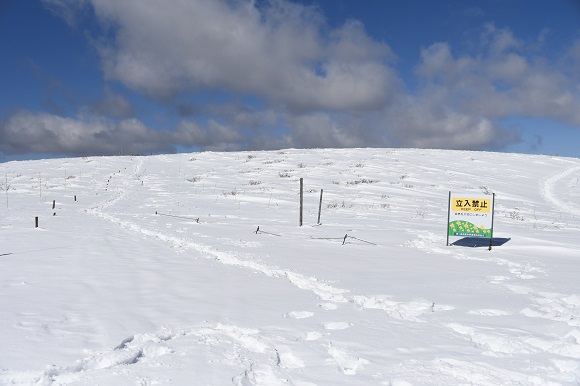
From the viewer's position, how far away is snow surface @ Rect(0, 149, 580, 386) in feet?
13.3

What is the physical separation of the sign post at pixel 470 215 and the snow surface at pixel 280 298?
57cm

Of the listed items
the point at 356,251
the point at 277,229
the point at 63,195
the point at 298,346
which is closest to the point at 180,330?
the point at 298,346

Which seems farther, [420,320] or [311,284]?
[311,284]

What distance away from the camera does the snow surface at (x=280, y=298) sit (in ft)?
13.3

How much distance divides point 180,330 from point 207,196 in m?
18.4

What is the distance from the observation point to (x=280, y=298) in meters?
6.51

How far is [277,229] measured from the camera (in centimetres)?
1430

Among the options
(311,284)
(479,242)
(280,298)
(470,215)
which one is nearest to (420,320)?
(280,298)

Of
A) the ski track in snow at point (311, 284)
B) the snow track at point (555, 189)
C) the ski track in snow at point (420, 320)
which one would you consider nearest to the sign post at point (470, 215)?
the ski track in snow at point (420, 320)

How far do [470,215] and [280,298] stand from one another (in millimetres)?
7509

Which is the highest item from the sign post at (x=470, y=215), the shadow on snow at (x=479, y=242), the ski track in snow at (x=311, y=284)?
the sign post at (x=470, y=215)

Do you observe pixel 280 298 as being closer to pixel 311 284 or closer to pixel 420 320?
pixel 311 284

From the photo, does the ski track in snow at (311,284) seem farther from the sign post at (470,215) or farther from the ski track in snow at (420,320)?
the sign post at (470,215)

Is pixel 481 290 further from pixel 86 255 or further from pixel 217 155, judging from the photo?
pixel 217 155
